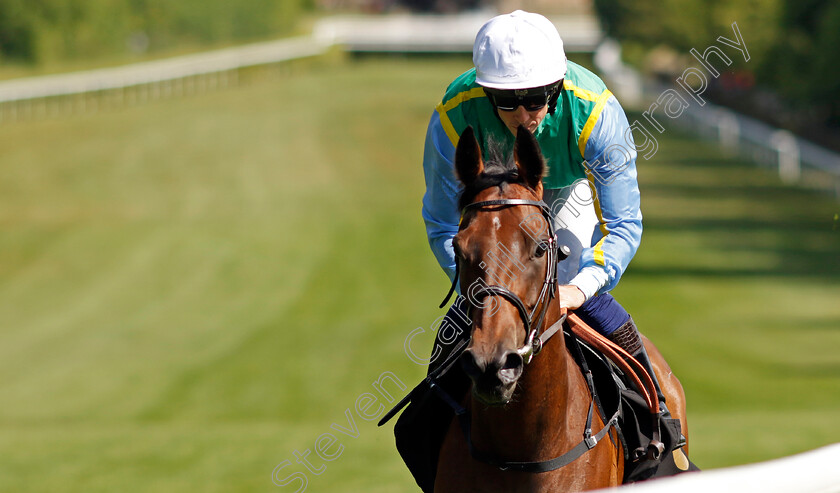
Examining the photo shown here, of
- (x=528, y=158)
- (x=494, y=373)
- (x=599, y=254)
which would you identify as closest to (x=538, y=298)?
(x=494, y=373)

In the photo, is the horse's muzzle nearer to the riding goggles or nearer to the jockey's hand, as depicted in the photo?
the jockey's hand

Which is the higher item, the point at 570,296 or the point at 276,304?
the point at 276,304

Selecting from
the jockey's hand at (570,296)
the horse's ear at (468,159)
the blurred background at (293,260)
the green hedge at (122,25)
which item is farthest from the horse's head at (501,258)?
the green hedge at (122,25)

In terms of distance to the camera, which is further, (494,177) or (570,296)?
(570,296)

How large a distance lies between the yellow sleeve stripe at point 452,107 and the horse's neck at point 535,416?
1.03m

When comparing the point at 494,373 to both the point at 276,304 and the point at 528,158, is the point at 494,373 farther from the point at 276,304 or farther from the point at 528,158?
the point at 276,304

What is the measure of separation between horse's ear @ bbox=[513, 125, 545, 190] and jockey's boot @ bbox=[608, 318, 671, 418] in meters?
1.16

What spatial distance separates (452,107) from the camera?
4344 mm

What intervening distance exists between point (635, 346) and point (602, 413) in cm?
48

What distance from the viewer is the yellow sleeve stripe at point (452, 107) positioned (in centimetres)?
428

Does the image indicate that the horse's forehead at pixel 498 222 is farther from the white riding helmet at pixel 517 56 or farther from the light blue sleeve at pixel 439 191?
the light blue sleeve at pixel 439 191

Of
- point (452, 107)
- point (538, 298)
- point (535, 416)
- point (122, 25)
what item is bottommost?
point (535, 416)

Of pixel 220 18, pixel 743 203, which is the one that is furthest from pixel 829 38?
pixel 220 18

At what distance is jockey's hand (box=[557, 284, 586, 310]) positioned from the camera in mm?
3757
